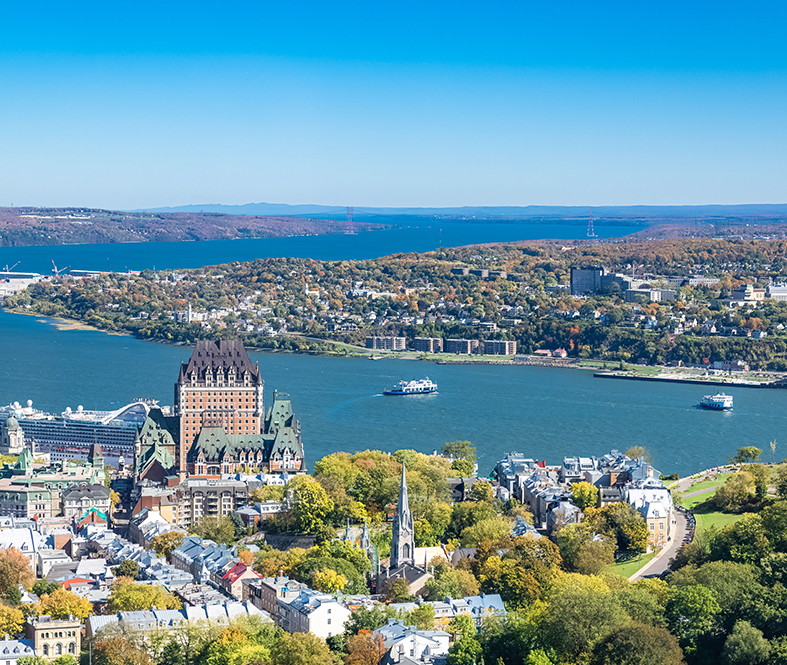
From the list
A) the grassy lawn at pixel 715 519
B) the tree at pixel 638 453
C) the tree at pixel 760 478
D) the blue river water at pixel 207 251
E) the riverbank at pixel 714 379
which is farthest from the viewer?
the blue river water at pixel 207 251

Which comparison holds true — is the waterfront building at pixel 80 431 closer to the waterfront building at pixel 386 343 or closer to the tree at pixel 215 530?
the tree at pixel 215 530

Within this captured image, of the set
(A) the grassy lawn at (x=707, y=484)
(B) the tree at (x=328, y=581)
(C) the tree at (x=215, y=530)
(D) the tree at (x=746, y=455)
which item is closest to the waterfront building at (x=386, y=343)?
(D) the tree at (x=746, y=455)

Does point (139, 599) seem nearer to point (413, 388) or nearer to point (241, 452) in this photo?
point (241, 452)

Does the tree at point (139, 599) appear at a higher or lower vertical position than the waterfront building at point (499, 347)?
higher

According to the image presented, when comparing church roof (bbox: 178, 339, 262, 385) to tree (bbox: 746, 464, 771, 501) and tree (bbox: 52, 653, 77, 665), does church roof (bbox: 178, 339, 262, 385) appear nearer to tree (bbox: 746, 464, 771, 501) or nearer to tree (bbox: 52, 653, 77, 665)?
tree (bbox: 746, 464, 771, 501)

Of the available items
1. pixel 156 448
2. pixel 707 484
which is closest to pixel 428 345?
pixel 156 448

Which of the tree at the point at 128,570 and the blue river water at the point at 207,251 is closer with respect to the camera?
the tree at the point at 128,570
